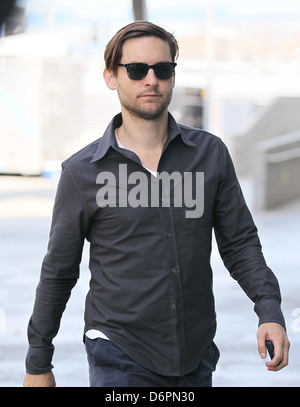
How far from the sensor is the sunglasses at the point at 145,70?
78.5 inches

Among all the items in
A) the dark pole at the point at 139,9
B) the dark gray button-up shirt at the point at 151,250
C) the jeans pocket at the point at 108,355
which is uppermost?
the dark pole at the point at 139,9

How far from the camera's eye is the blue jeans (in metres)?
1.94

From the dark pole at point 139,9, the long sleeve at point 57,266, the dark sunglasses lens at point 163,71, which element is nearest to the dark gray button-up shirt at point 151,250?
the long sleeve at point 57,266

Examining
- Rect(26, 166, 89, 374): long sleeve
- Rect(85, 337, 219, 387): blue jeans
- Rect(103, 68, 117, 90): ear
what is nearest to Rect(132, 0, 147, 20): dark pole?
Rect(103, 68, 117, 90): ear

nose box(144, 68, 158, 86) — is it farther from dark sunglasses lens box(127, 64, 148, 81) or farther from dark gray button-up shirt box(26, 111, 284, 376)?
dark gray button-up shirt box(26, 111, 284, 376)

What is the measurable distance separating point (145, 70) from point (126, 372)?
85 cm

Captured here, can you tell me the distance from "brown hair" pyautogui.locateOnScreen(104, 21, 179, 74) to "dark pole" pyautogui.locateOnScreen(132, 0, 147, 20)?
3124 millimetres

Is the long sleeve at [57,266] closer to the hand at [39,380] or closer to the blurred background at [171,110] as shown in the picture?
the hand at [39,380]

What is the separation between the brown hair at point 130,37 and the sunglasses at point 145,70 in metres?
0.06

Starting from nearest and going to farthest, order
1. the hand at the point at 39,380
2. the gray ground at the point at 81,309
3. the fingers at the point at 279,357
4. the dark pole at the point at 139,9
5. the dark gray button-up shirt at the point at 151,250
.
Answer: the fingers at the point at 279,357
the dark gray button-up shirt at the point at 151,250
the hand at the point at 39,380
the gray ground at the point at 81,309
the dark pole at the point at 139,9

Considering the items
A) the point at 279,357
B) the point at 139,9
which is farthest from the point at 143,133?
the point at 139,9

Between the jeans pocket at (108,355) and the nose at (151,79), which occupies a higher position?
the nose at (151,79)

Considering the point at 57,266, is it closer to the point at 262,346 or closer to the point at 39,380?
the point at 39,380

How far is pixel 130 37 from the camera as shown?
79.4 inches
